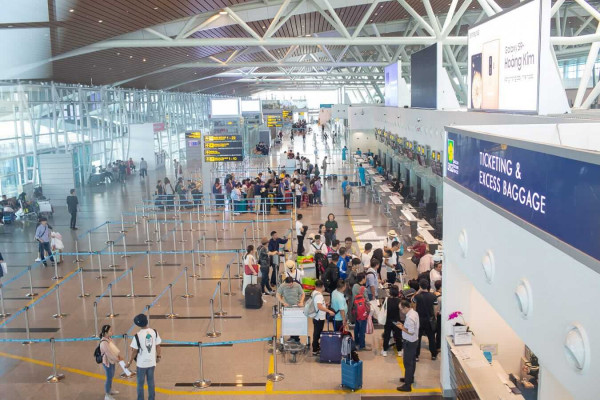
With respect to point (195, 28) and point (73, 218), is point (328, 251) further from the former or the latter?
point (73, 218)

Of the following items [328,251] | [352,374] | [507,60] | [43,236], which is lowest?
[352,374]

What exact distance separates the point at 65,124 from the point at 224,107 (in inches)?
373

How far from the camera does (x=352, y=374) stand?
7824mm

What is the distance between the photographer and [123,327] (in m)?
10.5

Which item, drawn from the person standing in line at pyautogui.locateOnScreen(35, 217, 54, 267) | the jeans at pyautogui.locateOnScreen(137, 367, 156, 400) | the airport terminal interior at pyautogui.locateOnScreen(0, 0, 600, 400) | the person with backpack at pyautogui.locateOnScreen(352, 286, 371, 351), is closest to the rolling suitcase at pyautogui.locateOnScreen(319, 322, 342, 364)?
the airport terminal interior at pyautogui.locateOnScreen(0, 0, 600, 400)

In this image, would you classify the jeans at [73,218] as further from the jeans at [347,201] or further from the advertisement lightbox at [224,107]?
the advertisement lightbox at [224,107]

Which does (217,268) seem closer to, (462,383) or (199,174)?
(462,383)

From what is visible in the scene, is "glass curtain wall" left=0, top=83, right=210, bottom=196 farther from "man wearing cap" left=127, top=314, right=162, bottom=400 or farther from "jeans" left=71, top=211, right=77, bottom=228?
"man wearing cap" left=127, top=314, right=162, bottom=400

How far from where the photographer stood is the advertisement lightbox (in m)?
34.7

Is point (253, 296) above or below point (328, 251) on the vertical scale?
below

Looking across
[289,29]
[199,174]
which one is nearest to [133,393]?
[289,29]

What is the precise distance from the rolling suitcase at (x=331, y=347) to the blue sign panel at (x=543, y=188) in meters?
3.44

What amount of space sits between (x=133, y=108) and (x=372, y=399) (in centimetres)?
3559

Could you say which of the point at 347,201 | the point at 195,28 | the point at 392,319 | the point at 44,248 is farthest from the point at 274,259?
the point at 347,201
